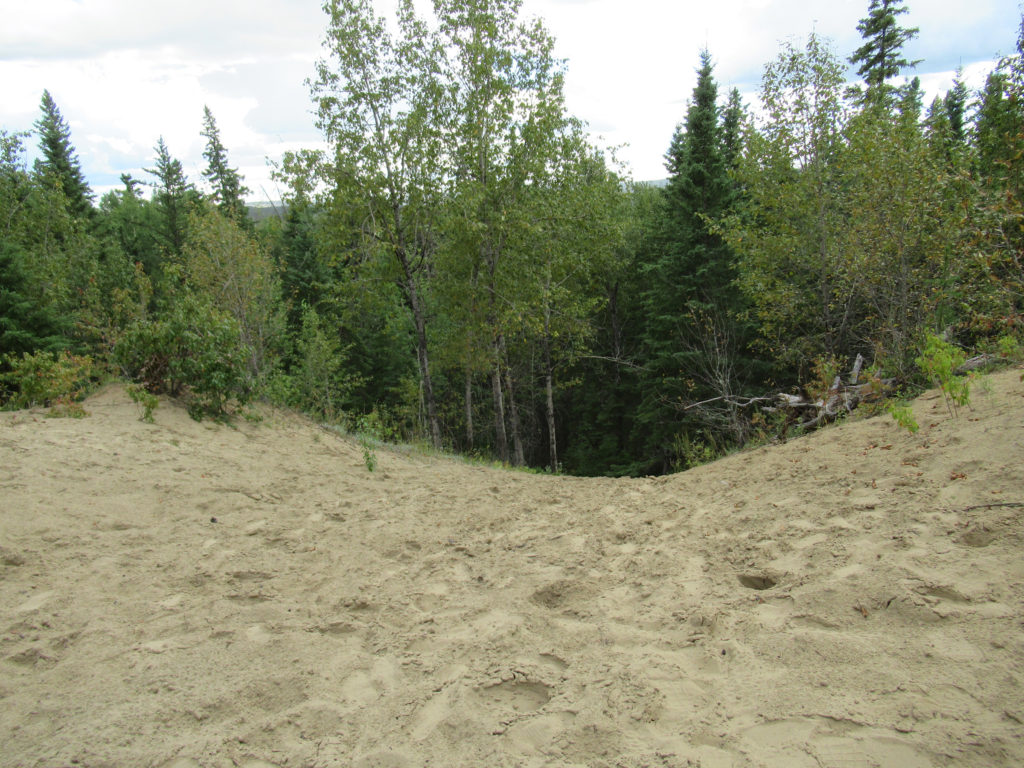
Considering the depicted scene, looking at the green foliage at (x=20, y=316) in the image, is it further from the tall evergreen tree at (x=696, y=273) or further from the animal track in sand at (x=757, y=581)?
the tall evergreen tree at (x=696, y=273)

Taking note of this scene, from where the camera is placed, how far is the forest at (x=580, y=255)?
8.48 meters

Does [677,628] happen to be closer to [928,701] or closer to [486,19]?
[928,701]

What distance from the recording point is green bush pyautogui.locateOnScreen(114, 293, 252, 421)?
7816mm

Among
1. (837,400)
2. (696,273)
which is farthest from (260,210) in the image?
(837,400)

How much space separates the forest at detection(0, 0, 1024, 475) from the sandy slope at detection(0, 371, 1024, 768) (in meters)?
2.30

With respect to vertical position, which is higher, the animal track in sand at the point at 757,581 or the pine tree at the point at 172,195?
the pine tree at the point at 172,195

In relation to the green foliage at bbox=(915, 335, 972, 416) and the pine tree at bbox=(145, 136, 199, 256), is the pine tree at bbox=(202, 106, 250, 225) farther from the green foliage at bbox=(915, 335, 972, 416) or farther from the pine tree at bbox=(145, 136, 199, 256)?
the green foliage at bbox=(915, 335, 972, 416)

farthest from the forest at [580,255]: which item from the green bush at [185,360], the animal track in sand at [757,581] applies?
the animal track in sand at [757,581]

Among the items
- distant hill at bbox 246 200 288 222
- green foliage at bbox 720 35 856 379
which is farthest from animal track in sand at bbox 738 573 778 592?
distant hill at bbox 246 200 288 222

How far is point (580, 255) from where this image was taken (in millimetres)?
19625

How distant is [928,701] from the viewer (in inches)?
80.0

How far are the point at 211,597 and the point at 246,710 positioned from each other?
1.25 m

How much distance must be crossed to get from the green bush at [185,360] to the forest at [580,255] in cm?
3

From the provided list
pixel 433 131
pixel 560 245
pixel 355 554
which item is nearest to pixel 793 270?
pixel 560 245
